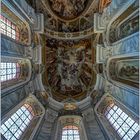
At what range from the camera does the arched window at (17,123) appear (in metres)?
19.2

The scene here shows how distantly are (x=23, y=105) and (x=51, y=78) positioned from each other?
5650mm

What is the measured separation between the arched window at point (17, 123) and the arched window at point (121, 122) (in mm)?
5982

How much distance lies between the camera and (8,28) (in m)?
22.0

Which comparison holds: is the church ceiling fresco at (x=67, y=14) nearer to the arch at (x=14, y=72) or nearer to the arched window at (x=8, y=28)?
the arched window at (x=8, y=28)

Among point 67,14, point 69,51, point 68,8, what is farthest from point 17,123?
point 68,8

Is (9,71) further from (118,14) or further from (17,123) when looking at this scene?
(118,14)

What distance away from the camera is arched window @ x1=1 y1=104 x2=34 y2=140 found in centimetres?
1925

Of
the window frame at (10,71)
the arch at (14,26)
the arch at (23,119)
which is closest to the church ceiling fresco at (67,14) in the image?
the arch at (14,26)

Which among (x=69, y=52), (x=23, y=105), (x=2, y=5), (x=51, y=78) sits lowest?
(x=23, y=105)

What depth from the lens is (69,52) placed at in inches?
1134

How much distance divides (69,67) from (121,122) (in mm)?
9148

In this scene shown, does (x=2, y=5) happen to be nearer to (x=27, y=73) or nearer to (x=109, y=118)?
(x=27, y=73)

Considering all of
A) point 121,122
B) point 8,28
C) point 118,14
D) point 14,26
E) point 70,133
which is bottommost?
point 70,133

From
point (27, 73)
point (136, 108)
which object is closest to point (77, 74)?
point (27, 73)
